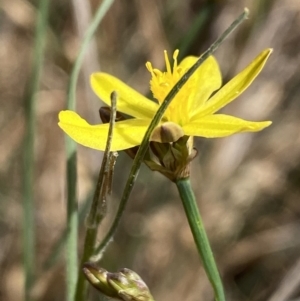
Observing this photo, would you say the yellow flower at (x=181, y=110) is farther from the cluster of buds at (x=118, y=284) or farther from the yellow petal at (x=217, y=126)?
the cluster of buds at (x=118, y=284)

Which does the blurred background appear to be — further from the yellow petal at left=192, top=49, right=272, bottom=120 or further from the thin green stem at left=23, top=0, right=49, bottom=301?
the yellow petal at left=192, top=49, right=272, bottom=120

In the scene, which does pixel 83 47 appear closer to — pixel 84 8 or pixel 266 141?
pixel 84 8

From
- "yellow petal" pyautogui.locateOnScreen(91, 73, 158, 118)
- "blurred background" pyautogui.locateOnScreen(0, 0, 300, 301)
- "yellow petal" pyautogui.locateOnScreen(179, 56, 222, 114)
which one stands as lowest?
"blurred background" pyautogui.locateOnScreen(0, 0, 300, 301)

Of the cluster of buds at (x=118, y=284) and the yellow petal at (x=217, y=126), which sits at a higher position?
the yellow petal at (x=217, y=126)

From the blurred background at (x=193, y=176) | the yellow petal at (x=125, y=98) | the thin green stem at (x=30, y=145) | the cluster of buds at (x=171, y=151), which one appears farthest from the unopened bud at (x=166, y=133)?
the blurred background at (x=193, y=176)

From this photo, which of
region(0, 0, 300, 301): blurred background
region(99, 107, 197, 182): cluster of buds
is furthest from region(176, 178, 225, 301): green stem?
region(0, 0, 300, 301): blurred background

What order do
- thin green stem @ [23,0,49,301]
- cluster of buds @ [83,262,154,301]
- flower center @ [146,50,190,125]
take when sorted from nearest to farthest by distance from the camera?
cluster of buds @ [83,262,154,301] → flower center @ [146,50,190,125] → thin green stem @ [23,0,49,301]

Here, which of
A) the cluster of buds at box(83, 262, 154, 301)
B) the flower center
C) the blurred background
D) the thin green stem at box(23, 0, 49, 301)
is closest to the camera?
the cluster of buds at box(83, 262, 154, 301)
